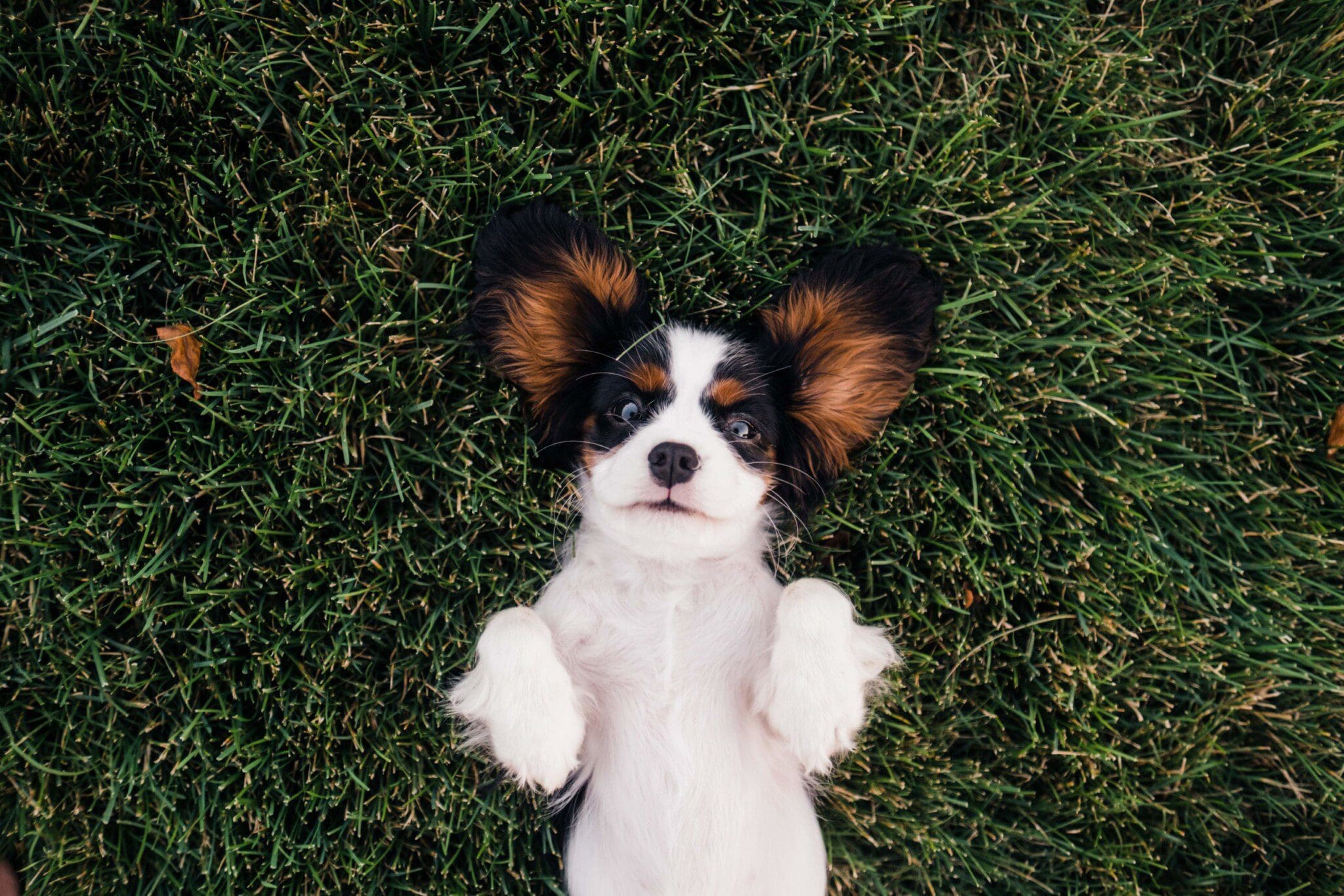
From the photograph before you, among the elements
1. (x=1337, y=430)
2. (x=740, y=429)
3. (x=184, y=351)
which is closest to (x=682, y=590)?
(x=740, y=429)

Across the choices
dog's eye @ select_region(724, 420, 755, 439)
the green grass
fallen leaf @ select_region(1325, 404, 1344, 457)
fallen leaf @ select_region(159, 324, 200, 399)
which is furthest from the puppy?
fallen leaf @ select_region(1325, 404, 1344, 457)

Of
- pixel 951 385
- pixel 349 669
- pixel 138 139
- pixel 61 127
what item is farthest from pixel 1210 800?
pixel 61 127

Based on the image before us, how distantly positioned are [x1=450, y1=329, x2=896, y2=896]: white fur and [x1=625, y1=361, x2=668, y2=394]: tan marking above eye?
39 millimetres

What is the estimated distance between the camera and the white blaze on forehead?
2.32 meters

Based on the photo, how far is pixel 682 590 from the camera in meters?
2.44

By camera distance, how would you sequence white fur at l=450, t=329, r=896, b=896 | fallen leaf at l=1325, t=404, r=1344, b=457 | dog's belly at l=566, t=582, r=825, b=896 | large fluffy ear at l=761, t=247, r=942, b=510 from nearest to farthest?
white fur at l=450, t=329, r=896, b=896 < dog's belly at l=566, t=582, r=825, b=896 < large fluffy ear at l=761, t=247, r=942, b=510 < fallen leaf at l=1325, t=404, r=1344, b=457

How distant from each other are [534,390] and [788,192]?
3.15 feet

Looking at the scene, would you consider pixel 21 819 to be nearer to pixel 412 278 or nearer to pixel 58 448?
pixel 58 448

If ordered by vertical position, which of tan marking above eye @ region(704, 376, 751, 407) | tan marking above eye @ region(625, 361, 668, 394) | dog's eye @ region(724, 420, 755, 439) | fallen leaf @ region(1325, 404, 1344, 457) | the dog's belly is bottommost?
the dog's belly

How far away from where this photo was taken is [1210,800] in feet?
9.82

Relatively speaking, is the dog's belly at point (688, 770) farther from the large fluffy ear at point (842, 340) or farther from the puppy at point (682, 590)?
the large fluffy ear at point (842, 340)

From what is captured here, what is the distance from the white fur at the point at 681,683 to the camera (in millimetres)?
2234

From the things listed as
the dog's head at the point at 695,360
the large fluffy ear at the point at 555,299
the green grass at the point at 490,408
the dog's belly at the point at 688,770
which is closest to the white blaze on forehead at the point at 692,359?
the dog's head at the point at 695,360

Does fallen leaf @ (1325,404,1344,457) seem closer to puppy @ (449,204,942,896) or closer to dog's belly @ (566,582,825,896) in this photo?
puppy @ (449,204,942,896)
